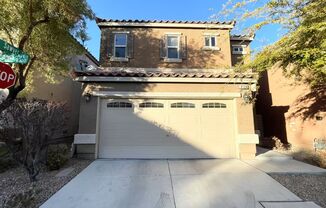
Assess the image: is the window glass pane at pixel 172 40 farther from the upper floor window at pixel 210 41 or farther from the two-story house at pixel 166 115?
the two-story house at pixel 166 115

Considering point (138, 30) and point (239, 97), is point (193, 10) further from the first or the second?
point (138, 30)

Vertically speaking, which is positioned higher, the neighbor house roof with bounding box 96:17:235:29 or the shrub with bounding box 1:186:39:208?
the neighbor house roof with bounding box 96:17:235:29

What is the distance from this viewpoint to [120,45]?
530 inches

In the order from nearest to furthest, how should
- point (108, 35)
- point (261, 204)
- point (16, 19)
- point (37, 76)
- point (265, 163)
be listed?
point (261, 204), point (16, 19), point (265, 163), point (37, 76), point (108, 35)

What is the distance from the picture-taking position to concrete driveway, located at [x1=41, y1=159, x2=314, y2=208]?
5008 millimetres

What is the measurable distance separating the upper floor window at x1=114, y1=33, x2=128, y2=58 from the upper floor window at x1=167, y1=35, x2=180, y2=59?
2.54m

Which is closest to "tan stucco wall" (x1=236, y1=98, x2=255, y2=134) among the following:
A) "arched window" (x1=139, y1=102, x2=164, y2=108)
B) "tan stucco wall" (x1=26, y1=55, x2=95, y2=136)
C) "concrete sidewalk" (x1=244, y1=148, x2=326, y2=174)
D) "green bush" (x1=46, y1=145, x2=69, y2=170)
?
"concrete sidewalk" (x1=244, y1=148, x2=326, y2=174)

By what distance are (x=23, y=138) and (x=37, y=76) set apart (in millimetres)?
6581

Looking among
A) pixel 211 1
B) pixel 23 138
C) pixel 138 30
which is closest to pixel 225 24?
pixel 138 30

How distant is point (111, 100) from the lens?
31.9 feet

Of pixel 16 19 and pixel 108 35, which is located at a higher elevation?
pixel 108 35

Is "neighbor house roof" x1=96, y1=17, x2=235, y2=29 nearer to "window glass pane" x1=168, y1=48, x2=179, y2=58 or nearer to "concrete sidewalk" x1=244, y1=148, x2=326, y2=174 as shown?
"window glass pane" x1=168, y1=48, x2=179, y2=58

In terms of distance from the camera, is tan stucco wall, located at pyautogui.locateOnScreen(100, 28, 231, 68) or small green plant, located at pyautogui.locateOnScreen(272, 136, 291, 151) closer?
Result: small green plant, located at pyautogui.locateOnScreen(272, 136, 291, 151)

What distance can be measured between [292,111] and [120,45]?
1030cm
